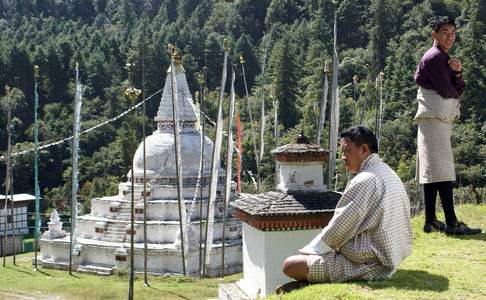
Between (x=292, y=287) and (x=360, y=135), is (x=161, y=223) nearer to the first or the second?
(x=292, y=287)

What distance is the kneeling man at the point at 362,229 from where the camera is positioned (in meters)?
6.60

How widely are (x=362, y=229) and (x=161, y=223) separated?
21752 mm

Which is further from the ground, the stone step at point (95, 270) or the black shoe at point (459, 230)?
the black shoe at point (459, 230)

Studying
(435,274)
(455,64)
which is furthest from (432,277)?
(455,64)

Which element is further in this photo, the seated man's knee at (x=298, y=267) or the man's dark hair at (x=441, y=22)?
the man's dark hair at (x=441, y=22)

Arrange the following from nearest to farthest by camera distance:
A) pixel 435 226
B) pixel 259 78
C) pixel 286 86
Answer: pixel 435 226, pixel 286 86, pixel 259 78

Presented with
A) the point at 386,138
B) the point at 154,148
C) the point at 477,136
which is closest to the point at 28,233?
the point at 154,148

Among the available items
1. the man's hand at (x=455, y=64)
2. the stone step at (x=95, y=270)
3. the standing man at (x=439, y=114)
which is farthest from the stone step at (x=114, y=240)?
the man's hand at (x=455, y=64)

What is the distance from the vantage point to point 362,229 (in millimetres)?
6629

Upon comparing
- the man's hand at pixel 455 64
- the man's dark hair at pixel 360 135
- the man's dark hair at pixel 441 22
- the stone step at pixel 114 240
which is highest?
the man's dark hair at pixel 441 22

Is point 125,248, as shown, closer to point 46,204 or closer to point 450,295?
point 450,295

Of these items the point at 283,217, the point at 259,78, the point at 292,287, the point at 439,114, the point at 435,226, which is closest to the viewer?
the point at 292,287

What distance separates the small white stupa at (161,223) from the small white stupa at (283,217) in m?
12.1

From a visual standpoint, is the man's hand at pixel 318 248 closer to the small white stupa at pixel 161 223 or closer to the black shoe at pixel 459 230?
the black shoe at pixel 459 230
